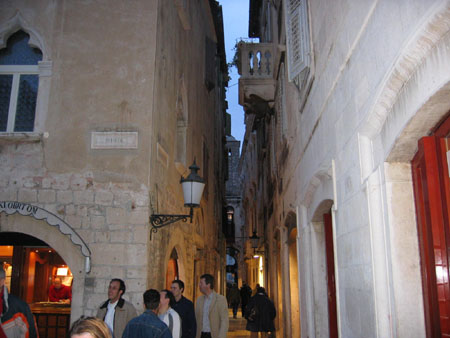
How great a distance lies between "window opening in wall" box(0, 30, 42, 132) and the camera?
714 centimetres

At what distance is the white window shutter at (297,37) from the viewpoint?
6.31 metres

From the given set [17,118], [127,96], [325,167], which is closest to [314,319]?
[325,167]

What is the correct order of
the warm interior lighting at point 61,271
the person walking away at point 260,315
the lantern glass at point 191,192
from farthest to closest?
the warm interior lighting at point 61,271, the person walking away at point 260,315, the lantern glass at point 191,192

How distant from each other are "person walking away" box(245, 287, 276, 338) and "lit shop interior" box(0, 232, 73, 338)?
12.3 feet

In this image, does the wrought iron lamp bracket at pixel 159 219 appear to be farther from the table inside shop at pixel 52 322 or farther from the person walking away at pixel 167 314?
the table inside shop at pixel 52 322

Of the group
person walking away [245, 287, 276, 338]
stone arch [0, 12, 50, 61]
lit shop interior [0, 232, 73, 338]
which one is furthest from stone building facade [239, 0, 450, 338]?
lit shop interior [0, 232, 73, 338]

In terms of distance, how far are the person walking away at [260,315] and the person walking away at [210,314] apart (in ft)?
11.3

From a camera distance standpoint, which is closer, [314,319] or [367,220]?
[367,220]

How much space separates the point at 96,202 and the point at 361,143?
4256 millimetres

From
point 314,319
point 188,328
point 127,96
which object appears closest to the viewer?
point 188,328

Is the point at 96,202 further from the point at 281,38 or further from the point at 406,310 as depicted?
the point at 281,38

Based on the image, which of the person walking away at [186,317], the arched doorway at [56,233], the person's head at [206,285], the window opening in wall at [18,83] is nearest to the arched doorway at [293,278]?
the person's head at [206,285]

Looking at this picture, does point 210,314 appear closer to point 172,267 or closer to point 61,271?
point 172,267

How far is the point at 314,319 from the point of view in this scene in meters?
6.47
